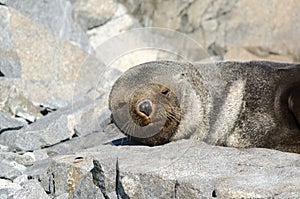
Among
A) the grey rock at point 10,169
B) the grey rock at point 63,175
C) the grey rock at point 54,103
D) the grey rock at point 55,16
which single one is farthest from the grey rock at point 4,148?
the grey rock at point 55,16

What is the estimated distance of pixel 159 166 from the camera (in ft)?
18.2

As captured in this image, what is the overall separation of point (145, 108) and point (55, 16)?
580 centimetres

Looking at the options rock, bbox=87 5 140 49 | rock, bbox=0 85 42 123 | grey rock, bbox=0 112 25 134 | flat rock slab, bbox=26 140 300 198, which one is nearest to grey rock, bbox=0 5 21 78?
rock, bbox=0 85 42 123

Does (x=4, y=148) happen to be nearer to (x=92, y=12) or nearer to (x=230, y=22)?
(x=92, y=12)

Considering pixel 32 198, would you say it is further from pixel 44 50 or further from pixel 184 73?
pixel 44 50

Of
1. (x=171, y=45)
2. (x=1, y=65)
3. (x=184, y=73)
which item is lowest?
(x=171, y=45)

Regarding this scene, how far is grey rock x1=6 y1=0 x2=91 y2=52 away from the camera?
11352 millimetres

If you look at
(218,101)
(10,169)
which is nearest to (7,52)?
(10,169)

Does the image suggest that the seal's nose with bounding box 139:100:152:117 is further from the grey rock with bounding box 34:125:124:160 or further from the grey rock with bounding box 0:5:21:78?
the grey rock with bounding box 0:5:21:78

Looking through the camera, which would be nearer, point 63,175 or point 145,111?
point 63,175

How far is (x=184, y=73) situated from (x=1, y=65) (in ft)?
11.7

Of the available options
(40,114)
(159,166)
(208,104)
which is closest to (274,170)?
(159,166)

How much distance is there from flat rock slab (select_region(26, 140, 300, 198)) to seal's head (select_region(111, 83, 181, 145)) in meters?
0.20

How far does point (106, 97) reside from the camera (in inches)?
349
